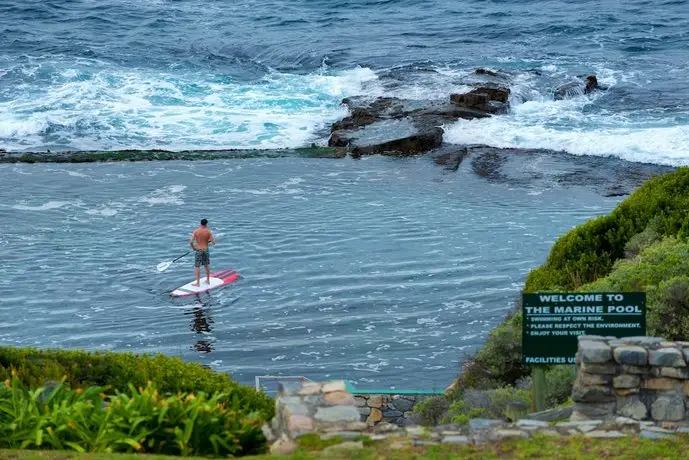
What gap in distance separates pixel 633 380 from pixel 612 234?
Answer: 9057 mm

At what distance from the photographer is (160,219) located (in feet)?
94.1

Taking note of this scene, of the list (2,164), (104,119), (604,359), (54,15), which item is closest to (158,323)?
(604,359)

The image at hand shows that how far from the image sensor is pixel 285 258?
82.3ft

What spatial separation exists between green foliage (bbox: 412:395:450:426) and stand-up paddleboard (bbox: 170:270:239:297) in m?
8.98

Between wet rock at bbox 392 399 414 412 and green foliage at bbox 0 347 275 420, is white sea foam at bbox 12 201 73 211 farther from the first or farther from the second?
green foliage at bbox 0 347 275 420

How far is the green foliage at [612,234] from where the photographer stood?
60.2 feet

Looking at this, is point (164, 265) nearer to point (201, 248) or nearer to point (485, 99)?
point (201, 248)

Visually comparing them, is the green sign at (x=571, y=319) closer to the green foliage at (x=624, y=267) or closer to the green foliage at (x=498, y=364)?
the green foliage at (x=624, y=267)

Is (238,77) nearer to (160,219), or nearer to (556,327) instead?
(160,219)

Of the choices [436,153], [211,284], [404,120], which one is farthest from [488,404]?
[404,120]

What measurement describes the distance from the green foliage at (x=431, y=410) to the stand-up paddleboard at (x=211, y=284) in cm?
898

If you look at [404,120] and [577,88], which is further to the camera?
[577,88]

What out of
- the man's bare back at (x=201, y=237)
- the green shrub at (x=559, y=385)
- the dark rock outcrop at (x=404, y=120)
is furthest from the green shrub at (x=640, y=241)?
the dark rock outcrop at (x=404, y=120)

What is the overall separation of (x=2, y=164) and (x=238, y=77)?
16438mm
